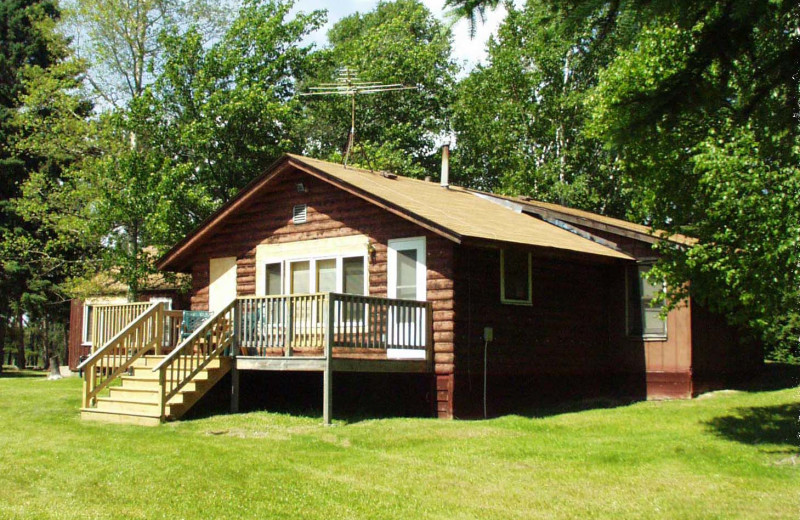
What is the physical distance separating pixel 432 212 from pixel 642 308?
18.6 ft

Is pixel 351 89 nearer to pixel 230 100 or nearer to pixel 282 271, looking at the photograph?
pixel 282 271

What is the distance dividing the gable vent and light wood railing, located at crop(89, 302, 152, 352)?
3726 millimetres

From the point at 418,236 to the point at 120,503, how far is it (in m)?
8.96

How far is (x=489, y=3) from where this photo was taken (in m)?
5.18

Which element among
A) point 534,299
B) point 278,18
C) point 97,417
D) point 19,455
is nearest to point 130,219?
point 278,18

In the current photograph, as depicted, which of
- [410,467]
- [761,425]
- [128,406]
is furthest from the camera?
[128,406]

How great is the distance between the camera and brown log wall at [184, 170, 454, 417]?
53.1 feet

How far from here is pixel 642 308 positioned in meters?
19.1

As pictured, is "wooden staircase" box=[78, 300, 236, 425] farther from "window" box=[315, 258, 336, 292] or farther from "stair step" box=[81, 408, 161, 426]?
"window" box=[315, 258, 336, 292]

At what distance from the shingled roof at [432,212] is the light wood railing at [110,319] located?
7.35ft

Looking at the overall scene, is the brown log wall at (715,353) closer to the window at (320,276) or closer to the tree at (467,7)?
the window at (320,276)

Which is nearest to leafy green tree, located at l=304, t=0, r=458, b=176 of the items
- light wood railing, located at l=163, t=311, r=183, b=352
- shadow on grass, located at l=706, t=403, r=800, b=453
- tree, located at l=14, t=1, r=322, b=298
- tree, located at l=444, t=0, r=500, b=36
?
tree, located at l=14, t=1, r=322, b=298

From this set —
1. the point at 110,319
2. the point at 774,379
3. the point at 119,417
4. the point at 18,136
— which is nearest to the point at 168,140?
the point at 18,136

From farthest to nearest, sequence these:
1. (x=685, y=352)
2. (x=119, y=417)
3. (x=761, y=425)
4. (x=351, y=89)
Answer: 1. (x=351, y=89)
2. (x=685, y=352)
3. (x=119, y=417)
4. (x=761, y=425)
